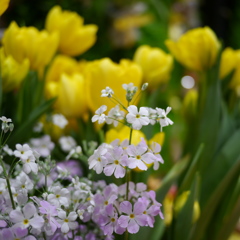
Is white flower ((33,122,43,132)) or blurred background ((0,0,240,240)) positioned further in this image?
blurred background ((0,0,240,240))

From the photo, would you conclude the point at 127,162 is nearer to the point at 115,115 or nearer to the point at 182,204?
the point at 115,115

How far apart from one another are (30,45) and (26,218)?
0.26 m

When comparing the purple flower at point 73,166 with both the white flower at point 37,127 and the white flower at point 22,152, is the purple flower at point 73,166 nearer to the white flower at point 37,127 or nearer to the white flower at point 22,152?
the white flower at point 37,127

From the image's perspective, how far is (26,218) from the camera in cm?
31

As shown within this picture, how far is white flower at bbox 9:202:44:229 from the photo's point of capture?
305 millimetres

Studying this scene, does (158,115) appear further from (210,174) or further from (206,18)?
(206,18)

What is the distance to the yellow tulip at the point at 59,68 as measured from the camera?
0.62m

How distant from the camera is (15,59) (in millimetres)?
527

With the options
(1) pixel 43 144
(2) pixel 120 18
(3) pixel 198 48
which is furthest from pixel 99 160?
(2) pixel 120 18

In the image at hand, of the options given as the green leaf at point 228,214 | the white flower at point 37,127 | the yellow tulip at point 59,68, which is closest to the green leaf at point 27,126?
the white flower at point 37,127

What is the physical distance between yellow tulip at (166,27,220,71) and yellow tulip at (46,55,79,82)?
0.13m

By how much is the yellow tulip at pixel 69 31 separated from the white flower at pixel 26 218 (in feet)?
1.09

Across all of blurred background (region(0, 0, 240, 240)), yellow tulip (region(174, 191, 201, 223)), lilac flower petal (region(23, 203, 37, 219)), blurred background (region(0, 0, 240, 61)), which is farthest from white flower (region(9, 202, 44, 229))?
blurred background (region(0, 0, 240, 61))

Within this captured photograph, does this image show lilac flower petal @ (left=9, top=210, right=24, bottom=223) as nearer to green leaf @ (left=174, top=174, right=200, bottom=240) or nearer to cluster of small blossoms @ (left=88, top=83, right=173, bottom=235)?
cluster of small blossoms @ (left=88, top=83, right=173, bottom=235)
